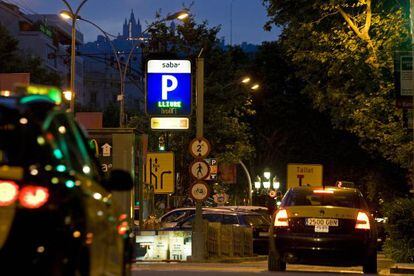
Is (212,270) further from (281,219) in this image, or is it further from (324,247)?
(324,247)

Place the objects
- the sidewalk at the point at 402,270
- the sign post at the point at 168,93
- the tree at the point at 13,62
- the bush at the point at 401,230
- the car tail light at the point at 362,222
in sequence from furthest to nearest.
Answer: the tree at the point at 13,62 < the sign post at the point at 168,93 < the bush at the point at 401,230 < the sidewalk at the point at 402,270 < the car tail light at the point at 362,222

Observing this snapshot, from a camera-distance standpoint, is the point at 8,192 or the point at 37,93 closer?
the point at 8,192

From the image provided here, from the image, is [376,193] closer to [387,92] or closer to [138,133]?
[387,92]

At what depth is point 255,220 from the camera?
3186cm

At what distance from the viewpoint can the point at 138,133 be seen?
66.3 ft

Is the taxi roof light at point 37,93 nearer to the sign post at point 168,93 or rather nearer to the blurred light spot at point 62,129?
the blurred light spot at point 62,129

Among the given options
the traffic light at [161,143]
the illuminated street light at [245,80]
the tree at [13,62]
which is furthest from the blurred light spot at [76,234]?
the tree at [13,62]

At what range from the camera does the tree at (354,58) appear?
A: 28031mm

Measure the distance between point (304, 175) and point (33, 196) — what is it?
3026 cm

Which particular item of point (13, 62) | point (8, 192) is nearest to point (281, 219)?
point (8, 192)

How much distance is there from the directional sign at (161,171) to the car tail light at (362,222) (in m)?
10.3

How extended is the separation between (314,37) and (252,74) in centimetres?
3108

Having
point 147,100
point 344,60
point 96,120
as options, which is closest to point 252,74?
point 96,120

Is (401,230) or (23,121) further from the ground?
(23,121)
